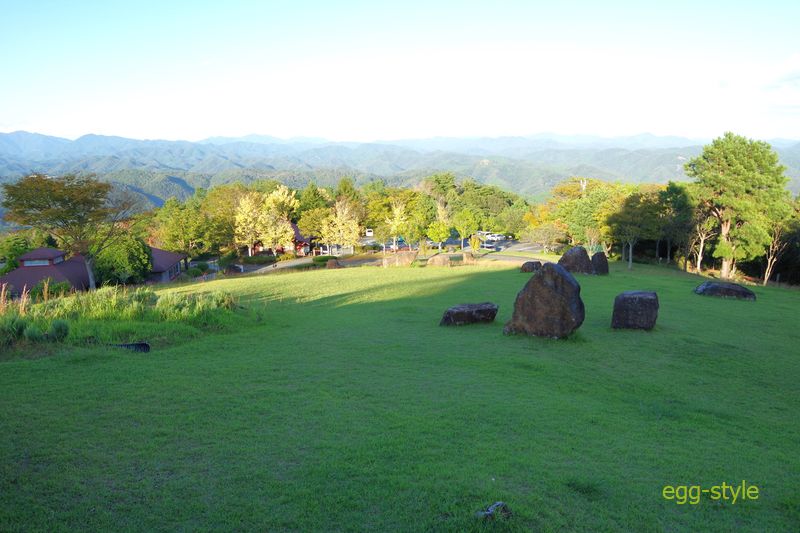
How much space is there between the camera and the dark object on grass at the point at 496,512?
4.41 metres

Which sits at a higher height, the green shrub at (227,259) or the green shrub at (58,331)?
the green shrub at (58,331)

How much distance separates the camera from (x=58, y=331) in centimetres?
1059

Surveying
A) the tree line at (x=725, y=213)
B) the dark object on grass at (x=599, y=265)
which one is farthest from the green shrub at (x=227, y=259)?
the dark object on grass at (x=599, y=265)

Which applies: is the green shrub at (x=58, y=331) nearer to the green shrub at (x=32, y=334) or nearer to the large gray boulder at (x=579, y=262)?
the green shrub at (x=32, y=334)

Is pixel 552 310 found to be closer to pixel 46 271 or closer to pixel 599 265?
pixel 599 265

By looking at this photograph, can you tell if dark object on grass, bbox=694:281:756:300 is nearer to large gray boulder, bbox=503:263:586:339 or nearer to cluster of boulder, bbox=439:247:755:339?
cluster of boulder, bbox=439:247:755:339

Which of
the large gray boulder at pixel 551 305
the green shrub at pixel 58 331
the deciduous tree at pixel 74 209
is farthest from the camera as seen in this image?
the deciduous tree at pixel 74 209

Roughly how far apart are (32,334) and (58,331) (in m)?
0.47

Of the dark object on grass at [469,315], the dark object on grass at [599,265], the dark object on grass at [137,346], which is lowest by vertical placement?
the dark object on grass at [599,265]

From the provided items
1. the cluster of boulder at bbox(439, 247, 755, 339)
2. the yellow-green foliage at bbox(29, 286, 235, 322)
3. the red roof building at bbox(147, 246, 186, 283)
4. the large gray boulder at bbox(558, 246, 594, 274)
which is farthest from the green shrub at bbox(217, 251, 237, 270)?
the cluster of boulder at bbox(439, 247, 755, 339)

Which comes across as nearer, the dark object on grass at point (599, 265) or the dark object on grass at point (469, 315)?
the dark object on grass at point (469, 315)

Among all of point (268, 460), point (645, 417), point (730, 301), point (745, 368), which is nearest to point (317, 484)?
point (268, 460)

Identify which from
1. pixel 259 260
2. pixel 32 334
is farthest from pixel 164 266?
pixel 32 334

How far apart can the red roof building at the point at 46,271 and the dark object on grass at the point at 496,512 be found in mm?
37740
